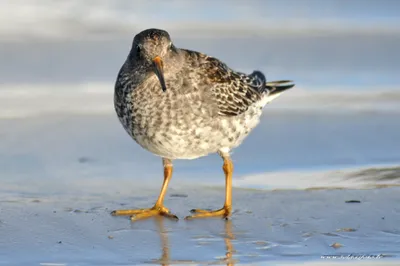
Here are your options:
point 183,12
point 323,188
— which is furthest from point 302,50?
point 323,188

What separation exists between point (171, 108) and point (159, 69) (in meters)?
0.44

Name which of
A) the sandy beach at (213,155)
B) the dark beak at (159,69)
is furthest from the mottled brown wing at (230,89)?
the dark beak at (159,69)

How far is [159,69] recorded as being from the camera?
30.5ft

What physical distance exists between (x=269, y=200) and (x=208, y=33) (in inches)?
243

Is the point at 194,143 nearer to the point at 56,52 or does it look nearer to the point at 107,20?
the point at 56,52

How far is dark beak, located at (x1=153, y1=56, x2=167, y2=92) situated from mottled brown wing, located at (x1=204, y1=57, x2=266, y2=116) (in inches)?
33.8

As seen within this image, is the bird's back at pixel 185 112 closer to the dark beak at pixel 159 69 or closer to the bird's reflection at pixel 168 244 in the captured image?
the dark beak at pixel 159 69

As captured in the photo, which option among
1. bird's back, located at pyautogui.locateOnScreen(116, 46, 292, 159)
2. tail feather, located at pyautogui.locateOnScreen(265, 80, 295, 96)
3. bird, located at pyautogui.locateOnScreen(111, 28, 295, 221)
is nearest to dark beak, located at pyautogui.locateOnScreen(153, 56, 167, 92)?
bird, located at pyautogui.locateOnScreen(111, 28, 295, 221)

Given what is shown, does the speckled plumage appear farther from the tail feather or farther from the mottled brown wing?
the tail feather

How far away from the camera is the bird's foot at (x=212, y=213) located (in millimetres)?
9133

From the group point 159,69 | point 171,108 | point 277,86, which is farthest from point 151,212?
point 277,86

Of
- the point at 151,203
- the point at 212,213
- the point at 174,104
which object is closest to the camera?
the point at 212,213

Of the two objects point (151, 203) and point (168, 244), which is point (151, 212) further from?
point (168, 244)

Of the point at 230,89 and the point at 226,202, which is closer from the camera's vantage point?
the point at 226,202
